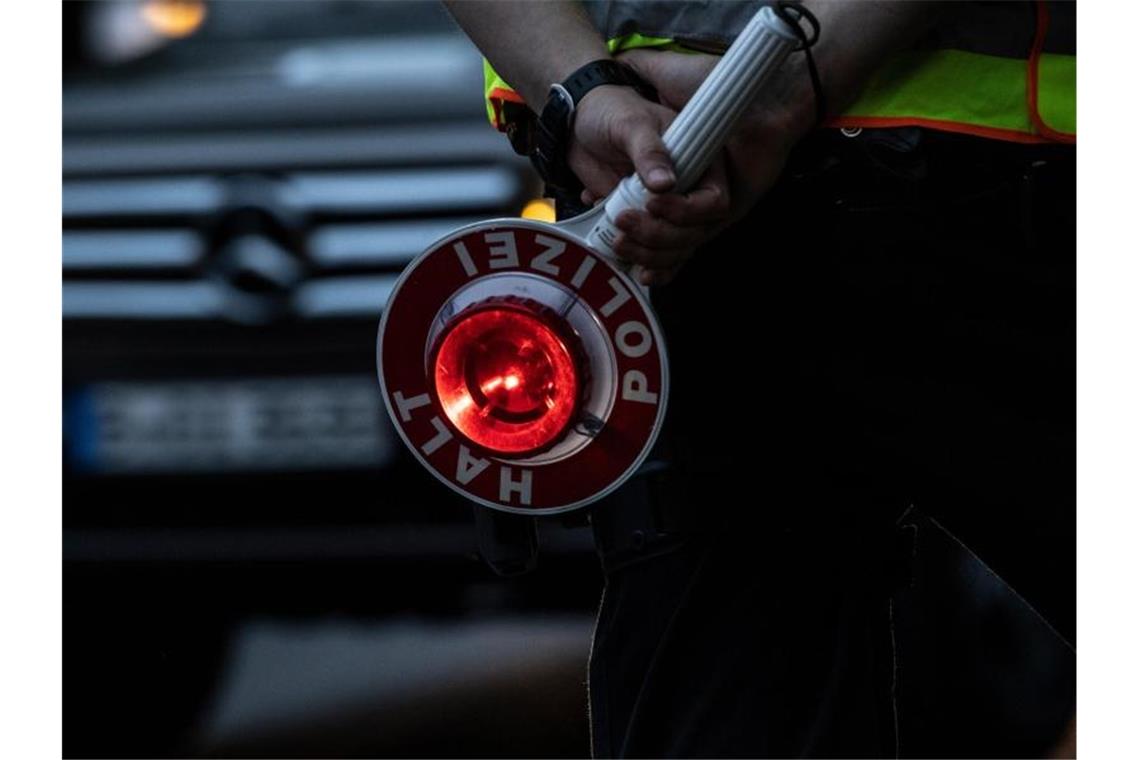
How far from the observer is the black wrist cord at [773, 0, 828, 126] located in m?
1.53

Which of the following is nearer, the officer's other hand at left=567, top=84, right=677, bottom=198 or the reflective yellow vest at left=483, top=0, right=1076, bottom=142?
the officer's other hand at left=567, top=84, right=677, bottom=198

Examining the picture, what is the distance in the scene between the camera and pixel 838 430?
1.74 metres

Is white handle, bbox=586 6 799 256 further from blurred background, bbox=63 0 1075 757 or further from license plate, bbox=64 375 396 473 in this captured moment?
license plate, bbox=64 375 396 473

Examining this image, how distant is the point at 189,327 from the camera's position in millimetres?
4102

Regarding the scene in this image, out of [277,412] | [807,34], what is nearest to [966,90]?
[807,34]

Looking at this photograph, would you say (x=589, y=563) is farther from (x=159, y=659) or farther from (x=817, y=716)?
(x=817, y=716)

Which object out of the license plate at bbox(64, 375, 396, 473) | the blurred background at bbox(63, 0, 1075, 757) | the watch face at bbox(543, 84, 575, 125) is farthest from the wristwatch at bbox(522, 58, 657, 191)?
the license plate at bbox(64, 375, 396, 473)

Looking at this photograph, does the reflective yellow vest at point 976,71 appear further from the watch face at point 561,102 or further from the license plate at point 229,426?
the license plate at point 229,426

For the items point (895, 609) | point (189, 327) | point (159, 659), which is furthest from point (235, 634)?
point (895, 609)

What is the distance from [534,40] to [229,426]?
2.45 meters

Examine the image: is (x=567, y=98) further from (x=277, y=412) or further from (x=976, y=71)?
(x=277, y=412)

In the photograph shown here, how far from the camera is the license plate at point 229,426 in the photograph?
3967 millimetres

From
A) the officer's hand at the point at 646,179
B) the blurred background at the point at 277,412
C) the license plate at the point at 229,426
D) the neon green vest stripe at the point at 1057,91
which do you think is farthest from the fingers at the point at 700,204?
the license plate at the point at 229,426

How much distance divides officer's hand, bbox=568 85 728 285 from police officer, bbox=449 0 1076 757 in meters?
0.03
